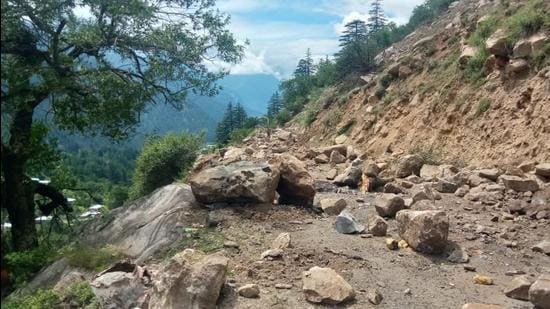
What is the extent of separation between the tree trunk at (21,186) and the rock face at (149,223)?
3.22ft

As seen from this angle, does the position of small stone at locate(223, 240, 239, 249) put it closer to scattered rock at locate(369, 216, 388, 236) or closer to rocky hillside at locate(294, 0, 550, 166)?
scattered rock at locate(369, 216, 388, 236)

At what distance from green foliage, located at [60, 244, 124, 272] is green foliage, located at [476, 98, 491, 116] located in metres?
10.6

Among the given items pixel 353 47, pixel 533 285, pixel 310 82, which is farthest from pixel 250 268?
pixel 310 82

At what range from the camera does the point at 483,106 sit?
13656 mm

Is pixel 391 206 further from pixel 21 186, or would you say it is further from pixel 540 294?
pixel 21 186

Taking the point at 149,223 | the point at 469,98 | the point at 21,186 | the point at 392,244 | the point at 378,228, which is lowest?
the point at 392,244

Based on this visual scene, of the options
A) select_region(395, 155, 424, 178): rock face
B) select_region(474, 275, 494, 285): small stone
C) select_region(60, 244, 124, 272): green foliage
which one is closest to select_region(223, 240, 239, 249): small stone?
select_region(60, 244, 124, 272): green foliage

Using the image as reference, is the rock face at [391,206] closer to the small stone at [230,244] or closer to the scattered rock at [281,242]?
the scattered rock at [281,242]

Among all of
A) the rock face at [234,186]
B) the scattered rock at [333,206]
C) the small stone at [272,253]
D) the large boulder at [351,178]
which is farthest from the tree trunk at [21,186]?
the large boulder at [351,178]

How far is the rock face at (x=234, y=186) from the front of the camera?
7875 millimetres

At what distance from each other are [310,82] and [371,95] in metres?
26.0

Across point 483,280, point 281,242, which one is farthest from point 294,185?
point 483,280

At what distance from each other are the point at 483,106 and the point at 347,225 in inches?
317

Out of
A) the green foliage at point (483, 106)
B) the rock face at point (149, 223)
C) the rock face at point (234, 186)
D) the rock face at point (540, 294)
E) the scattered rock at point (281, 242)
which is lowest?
the rock face at point (540, 294)
